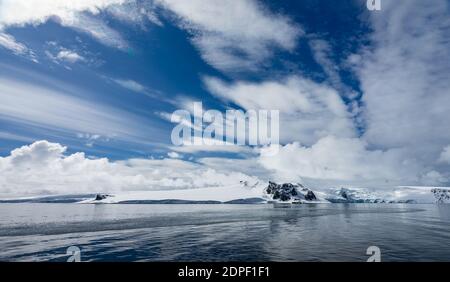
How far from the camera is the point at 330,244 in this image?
38.7 meters

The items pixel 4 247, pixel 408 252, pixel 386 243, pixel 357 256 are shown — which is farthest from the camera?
pixel 386 243

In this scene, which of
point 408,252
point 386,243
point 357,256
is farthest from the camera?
point 386,243

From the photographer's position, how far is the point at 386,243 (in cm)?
4134
